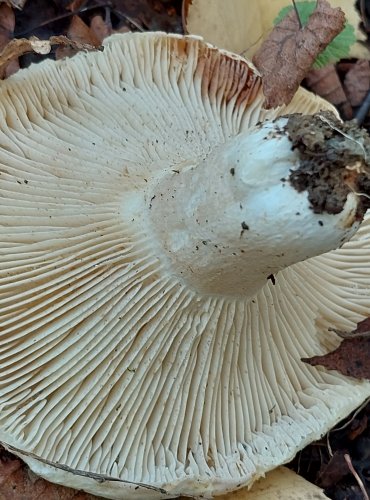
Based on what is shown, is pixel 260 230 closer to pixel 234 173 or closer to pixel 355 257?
pixel 234 173

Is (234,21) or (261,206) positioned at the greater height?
(234,21)

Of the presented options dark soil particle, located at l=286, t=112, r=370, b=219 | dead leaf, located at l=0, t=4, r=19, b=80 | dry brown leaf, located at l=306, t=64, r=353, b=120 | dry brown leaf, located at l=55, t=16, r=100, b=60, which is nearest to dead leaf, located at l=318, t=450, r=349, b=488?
dark soil particle, located at l=286, t=112, r=370, b=219

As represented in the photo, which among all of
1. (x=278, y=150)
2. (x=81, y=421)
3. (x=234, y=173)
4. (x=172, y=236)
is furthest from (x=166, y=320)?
(x=278, y=150)

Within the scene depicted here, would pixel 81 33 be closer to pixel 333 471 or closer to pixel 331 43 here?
pixel 331 43

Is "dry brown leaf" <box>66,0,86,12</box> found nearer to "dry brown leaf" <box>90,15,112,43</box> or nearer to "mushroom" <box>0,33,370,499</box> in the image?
"dry brown leaf" <box>90,15,112,43</box>

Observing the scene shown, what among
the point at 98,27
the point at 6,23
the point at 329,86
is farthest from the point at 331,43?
the point at 6,23

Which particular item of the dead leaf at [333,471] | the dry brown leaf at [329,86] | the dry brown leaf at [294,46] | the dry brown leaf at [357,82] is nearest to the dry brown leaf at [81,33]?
the dry brown leaf at [294,46]

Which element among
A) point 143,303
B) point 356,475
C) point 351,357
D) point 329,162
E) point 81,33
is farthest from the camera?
point 81,33
